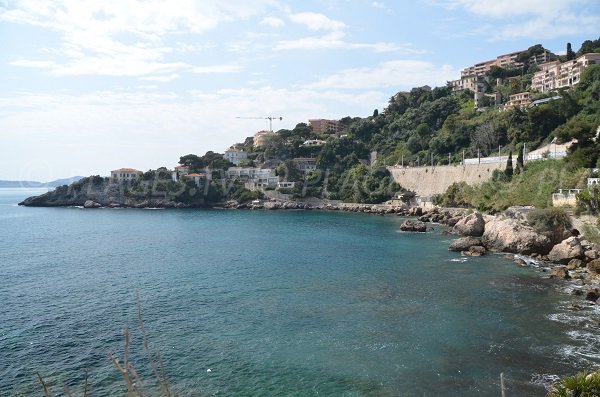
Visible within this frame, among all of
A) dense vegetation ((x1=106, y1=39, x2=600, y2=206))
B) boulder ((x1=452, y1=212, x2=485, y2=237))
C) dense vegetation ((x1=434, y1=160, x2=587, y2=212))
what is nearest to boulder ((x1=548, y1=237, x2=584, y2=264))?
dense vegetation ((x1=106, y1=39, x2=600, y2=206))

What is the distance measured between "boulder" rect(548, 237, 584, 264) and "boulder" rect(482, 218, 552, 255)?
148 centimetres

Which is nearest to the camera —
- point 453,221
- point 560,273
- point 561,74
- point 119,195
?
point 560,273

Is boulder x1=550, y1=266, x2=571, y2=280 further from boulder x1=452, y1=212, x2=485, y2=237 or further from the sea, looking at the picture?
boulder x1=452, y1=212, x2=485, y2=237

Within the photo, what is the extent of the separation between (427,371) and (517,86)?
81.7 m

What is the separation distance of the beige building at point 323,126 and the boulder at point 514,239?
300 ft

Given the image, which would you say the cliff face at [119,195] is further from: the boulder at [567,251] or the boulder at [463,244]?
the boulder at [567,251]

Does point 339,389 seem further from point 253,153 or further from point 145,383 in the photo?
point 253,153

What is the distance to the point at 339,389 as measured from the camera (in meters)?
13.4

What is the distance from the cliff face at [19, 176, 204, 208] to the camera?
87188 mm

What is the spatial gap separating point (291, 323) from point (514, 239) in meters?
22.0

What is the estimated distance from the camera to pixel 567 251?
2922 centimetres

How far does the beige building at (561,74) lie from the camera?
68.2 metres

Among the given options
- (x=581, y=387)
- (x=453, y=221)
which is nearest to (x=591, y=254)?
(x=453, y=221)

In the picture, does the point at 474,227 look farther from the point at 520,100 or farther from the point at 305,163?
the point at 305,163
